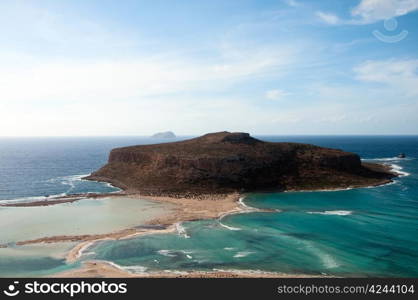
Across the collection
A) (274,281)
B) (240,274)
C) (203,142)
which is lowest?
(240,274)

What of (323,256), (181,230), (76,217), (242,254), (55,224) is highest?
(76,217)

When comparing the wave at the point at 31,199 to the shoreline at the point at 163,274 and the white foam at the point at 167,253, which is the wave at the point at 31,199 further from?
the shoreline at the point at 163,274

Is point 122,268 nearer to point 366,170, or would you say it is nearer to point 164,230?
point 164,230

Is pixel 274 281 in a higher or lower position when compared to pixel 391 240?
higher

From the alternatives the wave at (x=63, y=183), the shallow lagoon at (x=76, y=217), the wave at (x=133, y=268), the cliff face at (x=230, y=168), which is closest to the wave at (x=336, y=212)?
the cliff face at (x=230, y=168)

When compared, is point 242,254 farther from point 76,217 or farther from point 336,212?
point 76,217

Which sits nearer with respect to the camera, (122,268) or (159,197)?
(122,268)

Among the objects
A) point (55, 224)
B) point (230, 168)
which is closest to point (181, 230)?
point (55, 224)

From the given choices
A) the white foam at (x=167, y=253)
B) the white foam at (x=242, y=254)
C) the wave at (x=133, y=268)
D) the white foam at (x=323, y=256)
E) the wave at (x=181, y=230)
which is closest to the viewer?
the wave at (x=133, y=268)

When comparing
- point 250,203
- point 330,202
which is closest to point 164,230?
point 250,203
